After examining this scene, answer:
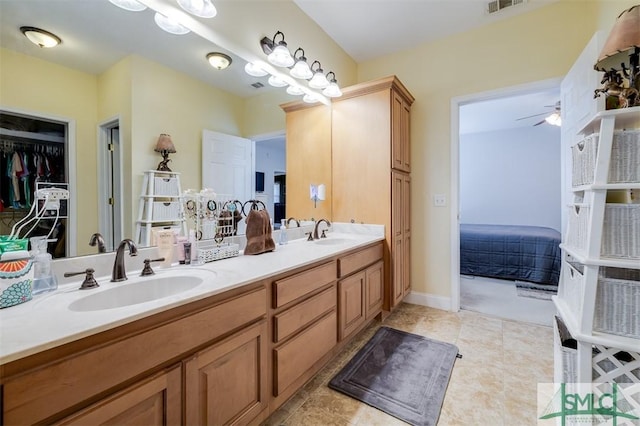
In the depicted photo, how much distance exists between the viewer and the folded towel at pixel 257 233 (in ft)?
5.75

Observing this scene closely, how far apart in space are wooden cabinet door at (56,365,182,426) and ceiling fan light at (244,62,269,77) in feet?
6.12

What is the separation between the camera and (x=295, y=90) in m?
2.43

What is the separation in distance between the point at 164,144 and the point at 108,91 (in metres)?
0.32

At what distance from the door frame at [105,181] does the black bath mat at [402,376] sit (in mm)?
1481

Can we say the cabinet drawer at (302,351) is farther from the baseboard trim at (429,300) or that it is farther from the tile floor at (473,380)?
the baseboard trim at (429,300)

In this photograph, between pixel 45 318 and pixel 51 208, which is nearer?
pixel 45 318

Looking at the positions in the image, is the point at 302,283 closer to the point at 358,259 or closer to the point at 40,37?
the point at 358,259

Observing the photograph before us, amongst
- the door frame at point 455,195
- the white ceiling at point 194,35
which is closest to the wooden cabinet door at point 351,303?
the door frame at point 455,195

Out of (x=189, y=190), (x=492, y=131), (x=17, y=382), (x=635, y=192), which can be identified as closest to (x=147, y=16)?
(x=189, y=190)

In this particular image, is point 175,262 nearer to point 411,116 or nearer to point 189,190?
point 189,190

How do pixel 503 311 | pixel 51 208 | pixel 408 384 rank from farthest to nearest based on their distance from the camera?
pixel 503 311, pixel 408 384, pixel 51 208

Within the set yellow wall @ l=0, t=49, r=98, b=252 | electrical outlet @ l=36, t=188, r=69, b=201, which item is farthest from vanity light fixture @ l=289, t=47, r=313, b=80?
electrical outlet @ l=36, t=188, r=69, b=201

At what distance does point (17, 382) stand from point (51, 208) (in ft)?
2.56

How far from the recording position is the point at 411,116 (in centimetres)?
304
